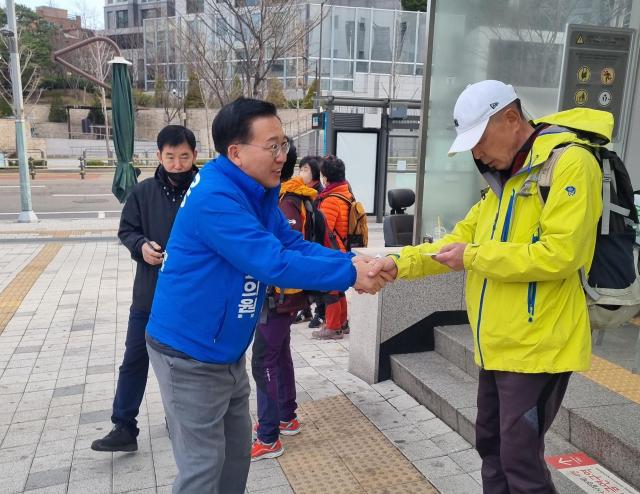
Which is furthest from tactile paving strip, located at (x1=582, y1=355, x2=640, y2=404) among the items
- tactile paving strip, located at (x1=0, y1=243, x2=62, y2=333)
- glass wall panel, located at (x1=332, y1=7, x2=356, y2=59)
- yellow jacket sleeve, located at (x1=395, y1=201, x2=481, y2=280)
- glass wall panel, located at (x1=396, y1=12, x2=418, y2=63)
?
glass wall panel, located at (x1=396, y1=12, x2=418, y2=63)

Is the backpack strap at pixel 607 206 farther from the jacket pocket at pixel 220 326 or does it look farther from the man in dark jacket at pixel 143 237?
the man in dark jacket at pixel 143 237

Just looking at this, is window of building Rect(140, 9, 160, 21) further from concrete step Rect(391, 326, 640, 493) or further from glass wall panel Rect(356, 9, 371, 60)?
concrete step Rect(391, 326, 640, 493)

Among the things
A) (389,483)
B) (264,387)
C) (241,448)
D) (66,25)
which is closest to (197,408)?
Result: (241,448)

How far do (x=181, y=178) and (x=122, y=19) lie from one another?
63.8 m

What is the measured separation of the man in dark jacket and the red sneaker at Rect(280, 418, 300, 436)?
92 centimetres

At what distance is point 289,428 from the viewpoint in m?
3.69

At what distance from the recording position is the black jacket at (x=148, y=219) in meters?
3.37

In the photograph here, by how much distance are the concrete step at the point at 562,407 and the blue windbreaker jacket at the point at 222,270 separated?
1.69 metres

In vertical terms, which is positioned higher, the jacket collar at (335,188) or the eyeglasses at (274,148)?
the eyeglasses at (274,148)

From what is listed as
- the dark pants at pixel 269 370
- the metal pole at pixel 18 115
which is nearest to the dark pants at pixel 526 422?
the dark pants at pixel 269 370

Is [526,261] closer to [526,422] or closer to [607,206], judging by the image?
[607,206]

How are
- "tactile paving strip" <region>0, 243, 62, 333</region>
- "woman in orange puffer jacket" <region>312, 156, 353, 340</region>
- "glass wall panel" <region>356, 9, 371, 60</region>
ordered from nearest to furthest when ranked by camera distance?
"woman in orange puffer jacket" <region>312, 156, 353, 340</region> → "tactile paving strip" <region>0, 243, 62, 333</region> → "glass wall panel" <region>356, 9, 371, 60</region>

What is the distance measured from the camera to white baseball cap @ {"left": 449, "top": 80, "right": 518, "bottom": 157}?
2105 millimetres

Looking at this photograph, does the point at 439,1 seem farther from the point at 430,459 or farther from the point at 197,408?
the point at 197,408
